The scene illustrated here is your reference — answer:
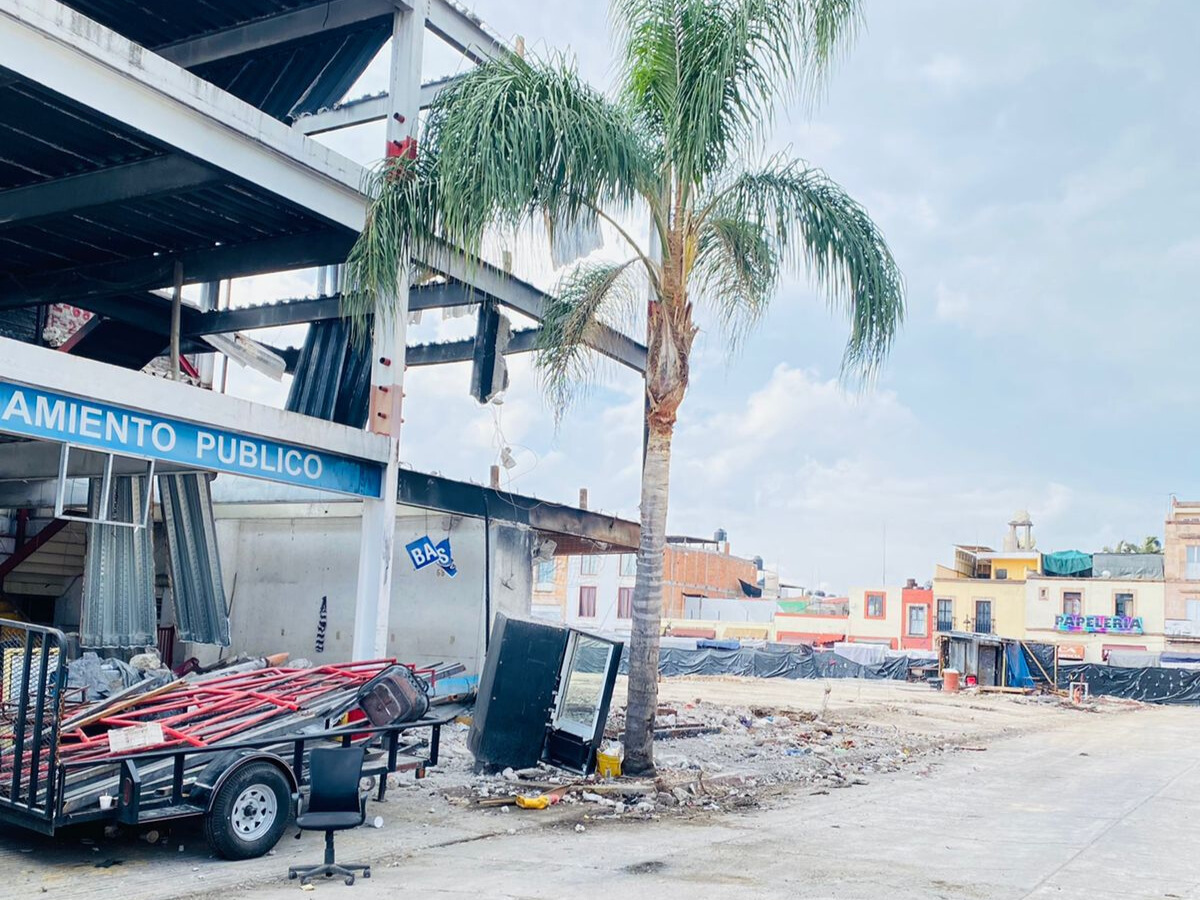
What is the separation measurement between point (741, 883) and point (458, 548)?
11.0m

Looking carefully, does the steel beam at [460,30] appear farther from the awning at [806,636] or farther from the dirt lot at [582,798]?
the awning at [806,636]

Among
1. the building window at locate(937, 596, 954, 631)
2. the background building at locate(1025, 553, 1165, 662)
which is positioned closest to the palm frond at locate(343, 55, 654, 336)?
the background building at locate(1025, 553, 1165, 662)

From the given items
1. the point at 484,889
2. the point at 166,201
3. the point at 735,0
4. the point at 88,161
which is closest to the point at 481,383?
the point at 166,201

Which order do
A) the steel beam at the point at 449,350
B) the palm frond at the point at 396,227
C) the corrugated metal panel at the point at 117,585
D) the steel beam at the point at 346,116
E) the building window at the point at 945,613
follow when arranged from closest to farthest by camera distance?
1. the palm frond at the point at 396,227
2. the corrugated metal panel at the point at 117,585
3. the steel beam at the point at 346,116
4. the steel beam at the point at 449,350
5. the building window at the point at 945,613

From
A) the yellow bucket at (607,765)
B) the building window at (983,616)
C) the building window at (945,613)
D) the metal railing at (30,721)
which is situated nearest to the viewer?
the metal railing at (30,721)

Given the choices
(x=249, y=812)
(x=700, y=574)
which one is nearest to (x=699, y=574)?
(x=700, y=574)

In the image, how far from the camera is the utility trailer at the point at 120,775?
8.03 meters

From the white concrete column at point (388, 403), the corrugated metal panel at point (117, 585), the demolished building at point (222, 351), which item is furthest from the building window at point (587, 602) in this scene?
the white concrete column at point (388, 403)

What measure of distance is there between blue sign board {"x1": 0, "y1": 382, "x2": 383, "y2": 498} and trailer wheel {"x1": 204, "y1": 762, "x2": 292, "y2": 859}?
179 inches

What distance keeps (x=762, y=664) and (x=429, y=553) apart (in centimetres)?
3235

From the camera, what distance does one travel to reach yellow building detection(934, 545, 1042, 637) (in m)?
66.2

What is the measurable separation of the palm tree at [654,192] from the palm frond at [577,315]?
1.8 inches

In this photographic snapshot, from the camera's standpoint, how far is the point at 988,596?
220 feet

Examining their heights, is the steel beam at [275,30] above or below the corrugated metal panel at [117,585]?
above
